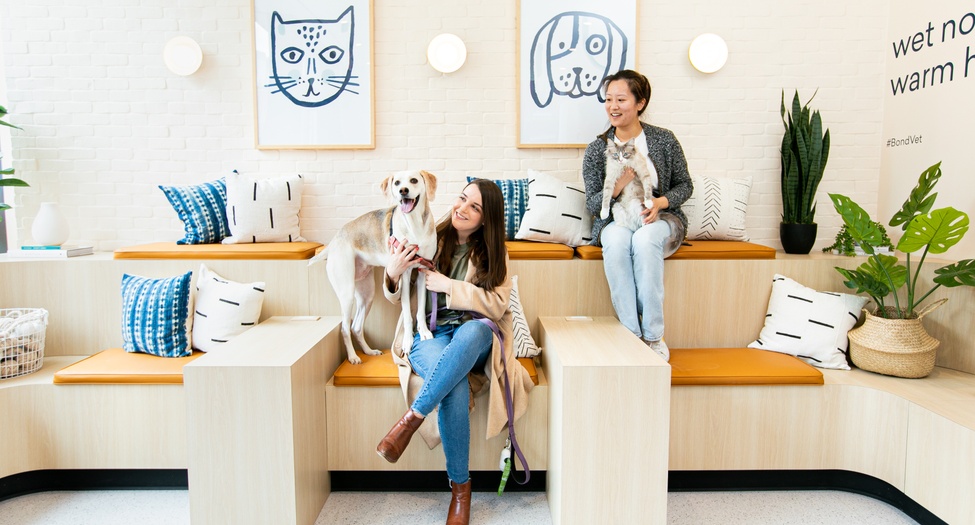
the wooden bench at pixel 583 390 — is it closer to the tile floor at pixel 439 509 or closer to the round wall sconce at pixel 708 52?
the tile floor at pixel 439 509

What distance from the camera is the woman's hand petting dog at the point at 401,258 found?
225 centimetres

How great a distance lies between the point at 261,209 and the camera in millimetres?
3107

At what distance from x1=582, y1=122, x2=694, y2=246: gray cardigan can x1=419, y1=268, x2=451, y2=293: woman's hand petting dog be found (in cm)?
102

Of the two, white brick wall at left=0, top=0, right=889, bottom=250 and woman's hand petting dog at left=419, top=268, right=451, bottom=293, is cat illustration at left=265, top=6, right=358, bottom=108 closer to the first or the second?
white brick wall at left=0, top=0, right=889, bottom=250

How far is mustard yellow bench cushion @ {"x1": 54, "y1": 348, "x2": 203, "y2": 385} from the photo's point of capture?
233cm

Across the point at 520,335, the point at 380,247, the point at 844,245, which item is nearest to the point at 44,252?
the point at 380,247

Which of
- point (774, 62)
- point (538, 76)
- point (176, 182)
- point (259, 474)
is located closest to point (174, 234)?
point (176, 182)

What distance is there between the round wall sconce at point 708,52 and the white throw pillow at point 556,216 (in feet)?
3.59

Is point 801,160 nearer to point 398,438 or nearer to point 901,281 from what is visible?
point 901,281

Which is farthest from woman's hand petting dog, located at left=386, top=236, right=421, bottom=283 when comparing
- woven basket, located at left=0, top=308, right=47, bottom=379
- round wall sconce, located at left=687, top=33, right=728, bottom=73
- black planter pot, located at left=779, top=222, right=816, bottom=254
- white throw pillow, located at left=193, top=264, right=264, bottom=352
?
black planter pot, located at left=779, top=222, right=816, bottom=254

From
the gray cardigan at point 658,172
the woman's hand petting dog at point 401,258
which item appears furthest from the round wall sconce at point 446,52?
the woman's hand petting dog at point 401,258

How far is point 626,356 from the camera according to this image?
204 centimetres

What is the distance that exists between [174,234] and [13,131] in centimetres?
110

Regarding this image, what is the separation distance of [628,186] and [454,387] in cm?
138
